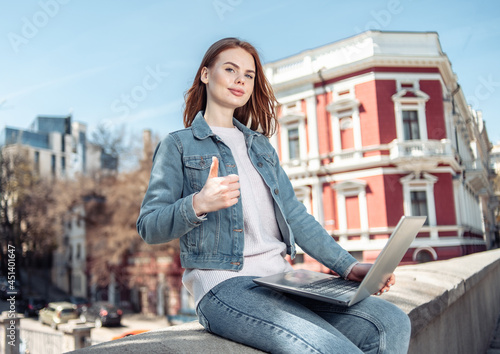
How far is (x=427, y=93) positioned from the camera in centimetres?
1978

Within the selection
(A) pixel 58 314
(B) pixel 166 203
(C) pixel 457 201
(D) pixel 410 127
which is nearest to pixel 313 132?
(D) pixel 410 127

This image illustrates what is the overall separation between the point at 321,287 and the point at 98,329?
79.4 feet

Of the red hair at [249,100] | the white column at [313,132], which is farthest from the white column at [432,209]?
the red hair at [249,100]

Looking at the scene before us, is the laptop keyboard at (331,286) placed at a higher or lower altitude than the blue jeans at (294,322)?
higher

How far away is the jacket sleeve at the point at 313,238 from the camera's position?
74.3 inches

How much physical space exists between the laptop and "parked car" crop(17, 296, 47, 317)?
29842 mm

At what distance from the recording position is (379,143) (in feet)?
63.6

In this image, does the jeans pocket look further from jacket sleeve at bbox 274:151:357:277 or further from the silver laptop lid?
jacket sleeve at bbox 274:151:357:277

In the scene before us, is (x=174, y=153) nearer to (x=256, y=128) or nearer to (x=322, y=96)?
(x=256, y=128)

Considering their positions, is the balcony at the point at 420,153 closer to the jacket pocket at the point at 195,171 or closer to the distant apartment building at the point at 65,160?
the distant apartment building at the point at 65,160

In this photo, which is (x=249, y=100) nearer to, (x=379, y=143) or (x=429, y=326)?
(x=429, y=326)

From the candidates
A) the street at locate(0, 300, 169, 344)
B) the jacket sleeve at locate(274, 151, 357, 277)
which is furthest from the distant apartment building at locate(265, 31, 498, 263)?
the jacket sleeve at locate(274, 151, 357, 277)

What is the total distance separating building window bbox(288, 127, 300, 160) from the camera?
2155cm

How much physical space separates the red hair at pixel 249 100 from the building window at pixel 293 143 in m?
19.3
